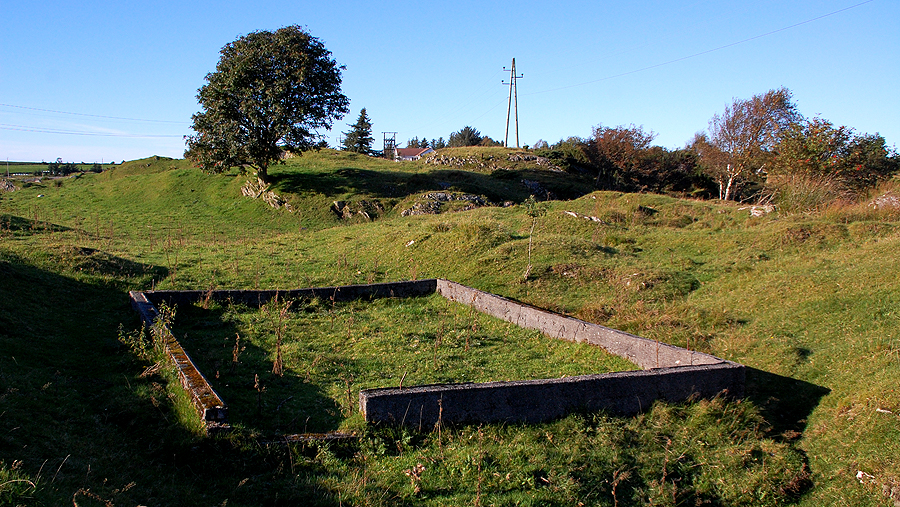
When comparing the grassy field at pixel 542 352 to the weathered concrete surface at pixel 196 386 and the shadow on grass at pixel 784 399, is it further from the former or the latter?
the weathered concrete surface at pixel 196 386

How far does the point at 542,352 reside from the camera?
8609mm

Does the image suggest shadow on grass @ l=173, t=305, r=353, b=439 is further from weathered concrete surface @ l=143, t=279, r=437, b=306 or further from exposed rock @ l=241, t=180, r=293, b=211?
exposed rock @ l=241, t=180, r=293, b=211

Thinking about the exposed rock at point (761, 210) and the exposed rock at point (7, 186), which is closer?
the exposed rock at point (761, 210)

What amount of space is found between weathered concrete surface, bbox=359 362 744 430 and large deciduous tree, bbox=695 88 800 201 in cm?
2774

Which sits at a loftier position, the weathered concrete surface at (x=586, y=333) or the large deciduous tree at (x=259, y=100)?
the large deciduous tree at (x=259, y=100)

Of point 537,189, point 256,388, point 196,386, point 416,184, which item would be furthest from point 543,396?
point 537,189

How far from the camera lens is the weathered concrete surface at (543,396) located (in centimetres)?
589

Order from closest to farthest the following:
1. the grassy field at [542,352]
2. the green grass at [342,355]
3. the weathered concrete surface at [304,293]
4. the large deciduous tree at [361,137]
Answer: the grassy field at [542,352]
the green grass at [342,355]
the weathered concrete surface at [304,293]
the large deciduous tree at [361,137]

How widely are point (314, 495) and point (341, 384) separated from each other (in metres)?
2.38

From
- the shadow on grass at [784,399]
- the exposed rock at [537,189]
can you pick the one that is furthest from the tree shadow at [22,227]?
the exposed rock at [537,189]

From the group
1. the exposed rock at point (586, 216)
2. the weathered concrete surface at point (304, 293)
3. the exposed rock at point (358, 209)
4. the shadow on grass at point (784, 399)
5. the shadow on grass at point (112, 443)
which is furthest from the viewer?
the exposed rock at point (358, 209)

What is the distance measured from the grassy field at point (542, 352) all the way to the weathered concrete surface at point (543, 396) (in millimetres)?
169

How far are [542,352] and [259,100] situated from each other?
22.2m

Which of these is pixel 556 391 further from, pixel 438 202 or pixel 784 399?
pixel 438 202
